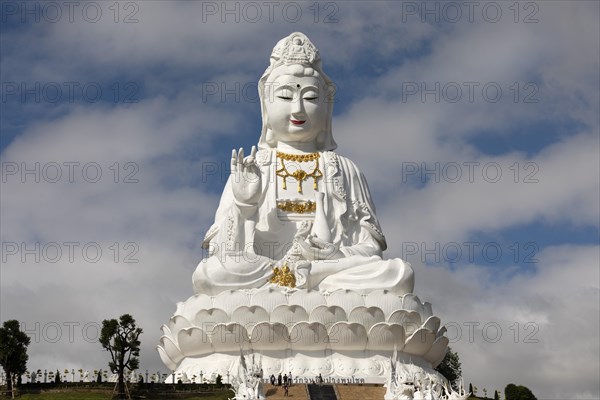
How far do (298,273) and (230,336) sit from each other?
2118mm

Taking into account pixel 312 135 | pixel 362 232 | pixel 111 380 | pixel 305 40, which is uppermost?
pixel 305 40

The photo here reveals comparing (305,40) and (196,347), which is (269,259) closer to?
(196,347)

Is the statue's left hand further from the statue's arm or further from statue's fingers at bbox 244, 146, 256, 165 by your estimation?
statue's fingers at bbox 244, 146, 256, 165

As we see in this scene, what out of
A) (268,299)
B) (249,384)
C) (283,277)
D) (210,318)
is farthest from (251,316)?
(249,384)

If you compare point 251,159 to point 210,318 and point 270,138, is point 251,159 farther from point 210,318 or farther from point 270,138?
point 210,318

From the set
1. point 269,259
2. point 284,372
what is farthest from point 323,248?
point 284,372

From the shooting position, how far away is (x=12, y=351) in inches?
854

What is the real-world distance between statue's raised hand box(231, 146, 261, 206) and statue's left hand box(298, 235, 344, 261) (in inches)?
59.6

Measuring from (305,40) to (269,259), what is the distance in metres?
6.05

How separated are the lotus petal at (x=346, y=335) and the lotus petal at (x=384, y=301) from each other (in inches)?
23.1

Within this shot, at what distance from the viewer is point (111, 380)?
73.1 feet

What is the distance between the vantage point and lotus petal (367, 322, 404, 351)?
23062 millimetres

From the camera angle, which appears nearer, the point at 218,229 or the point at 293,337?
the point at 293,337

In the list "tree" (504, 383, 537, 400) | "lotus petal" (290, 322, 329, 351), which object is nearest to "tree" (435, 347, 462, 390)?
"tree" (504, 383, 537, 400)
